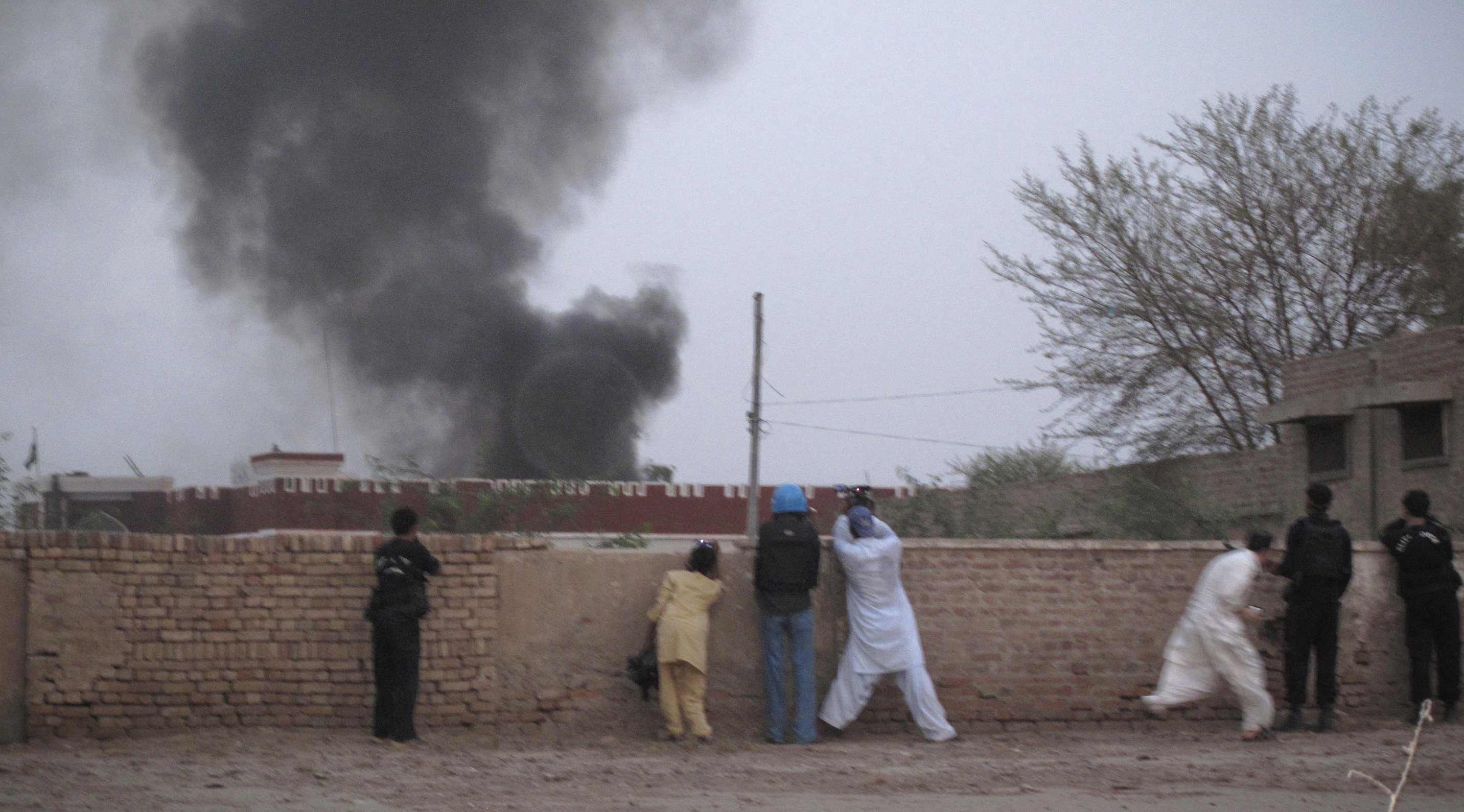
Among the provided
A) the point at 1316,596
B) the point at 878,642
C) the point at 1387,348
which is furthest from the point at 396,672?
the point at 1387,348

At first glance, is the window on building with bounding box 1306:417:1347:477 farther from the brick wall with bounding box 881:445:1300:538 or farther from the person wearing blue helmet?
the person wearing blue helmet

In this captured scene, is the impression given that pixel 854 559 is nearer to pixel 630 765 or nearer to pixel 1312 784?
pixel 630 765

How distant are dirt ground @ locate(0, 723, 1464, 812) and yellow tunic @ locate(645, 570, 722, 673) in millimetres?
563

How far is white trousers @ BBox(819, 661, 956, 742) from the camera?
27.3 ft

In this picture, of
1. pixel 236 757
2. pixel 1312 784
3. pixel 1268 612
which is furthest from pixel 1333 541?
pixel 236 757

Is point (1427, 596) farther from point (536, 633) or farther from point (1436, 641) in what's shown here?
point (536, 633)

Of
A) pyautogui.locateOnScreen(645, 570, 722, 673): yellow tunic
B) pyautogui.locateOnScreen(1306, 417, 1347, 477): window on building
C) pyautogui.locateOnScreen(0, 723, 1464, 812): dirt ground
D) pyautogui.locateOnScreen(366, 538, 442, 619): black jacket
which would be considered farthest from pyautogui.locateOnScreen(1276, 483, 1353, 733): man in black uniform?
pyautogui.locateOnScreen(1306, 417, 1347, 477): window on building

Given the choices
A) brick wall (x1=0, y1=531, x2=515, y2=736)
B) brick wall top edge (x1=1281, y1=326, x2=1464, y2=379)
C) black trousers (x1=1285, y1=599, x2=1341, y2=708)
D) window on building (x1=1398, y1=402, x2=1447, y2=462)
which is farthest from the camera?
window on building (x1=1398, y1=402, x2=1447, y2=462)

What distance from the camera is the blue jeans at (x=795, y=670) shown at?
8273 millimetres

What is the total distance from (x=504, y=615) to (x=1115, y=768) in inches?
147

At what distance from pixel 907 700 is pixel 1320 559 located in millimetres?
2707

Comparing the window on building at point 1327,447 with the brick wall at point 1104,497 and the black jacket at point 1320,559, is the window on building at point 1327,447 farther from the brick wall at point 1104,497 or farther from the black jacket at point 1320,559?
the black jacket at point 1320,559

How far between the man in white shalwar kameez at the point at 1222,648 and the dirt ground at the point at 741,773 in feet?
0.87

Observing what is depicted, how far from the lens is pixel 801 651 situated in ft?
27.2
